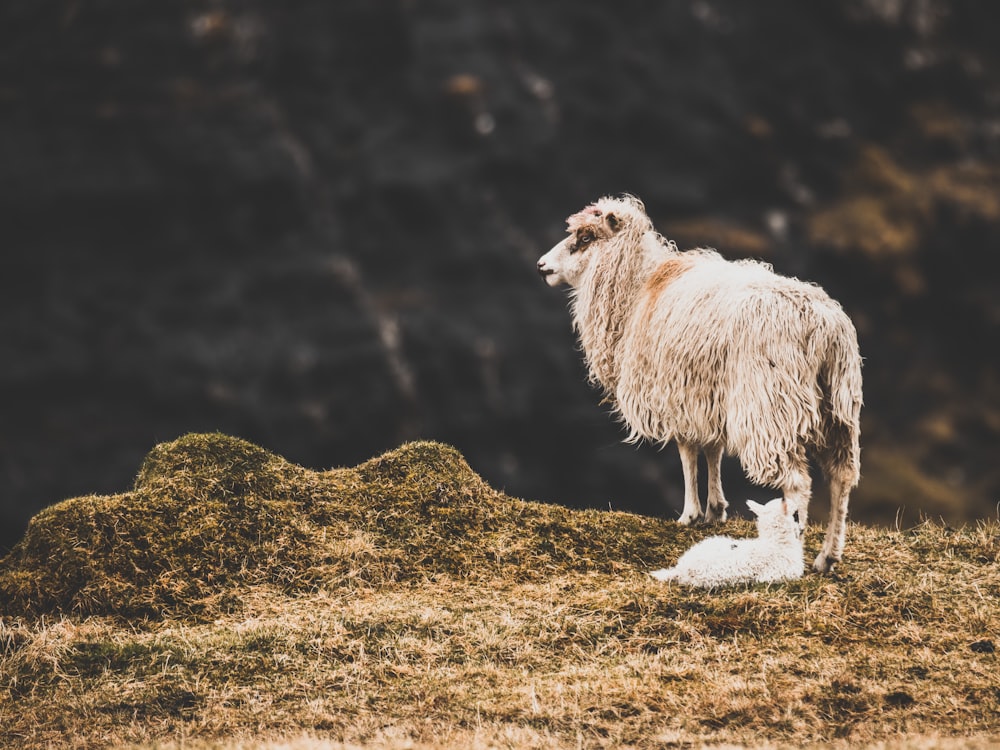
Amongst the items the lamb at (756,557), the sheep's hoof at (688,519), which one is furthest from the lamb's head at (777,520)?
the sheep's hoof at (688,519)

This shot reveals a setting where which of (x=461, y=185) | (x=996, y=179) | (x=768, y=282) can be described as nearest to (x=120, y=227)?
(x=461, y=185)

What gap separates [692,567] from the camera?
8.78m

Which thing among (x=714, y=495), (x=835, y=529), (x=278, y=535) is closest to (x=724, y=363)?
(x=835, y=529)

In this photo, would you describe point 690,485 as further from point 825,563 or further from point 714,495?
point 825,563

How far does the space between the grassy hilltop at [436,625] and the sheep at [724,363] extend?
0.79m

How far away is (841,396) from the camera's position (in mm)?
9000

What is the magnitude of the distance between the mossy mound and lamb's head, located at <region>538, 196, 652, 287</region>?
1948mm

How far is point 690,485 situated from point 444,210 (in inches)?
2309

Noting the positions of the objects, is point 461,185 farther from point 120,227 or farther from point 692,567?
point 692,567

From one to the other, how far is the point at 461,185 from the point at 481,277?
20.1 feet

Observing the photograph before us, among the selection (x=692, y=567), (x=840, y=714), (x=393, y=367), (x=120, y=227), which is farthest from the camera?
(x=120, y=227)

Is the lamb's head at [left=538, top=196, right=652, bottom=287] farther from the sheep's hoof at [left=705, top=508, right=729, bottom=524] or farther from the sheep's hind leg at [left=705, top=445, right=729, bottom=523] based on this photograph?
the sheep's hoof at [left=705, top=508, right=729, bottom=524]

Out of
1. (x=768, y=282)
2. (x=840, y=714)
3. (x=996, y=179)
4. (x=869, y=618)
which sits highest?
(x=996, y=179)

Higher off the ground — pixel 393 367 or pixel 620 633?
pixel 393 367
